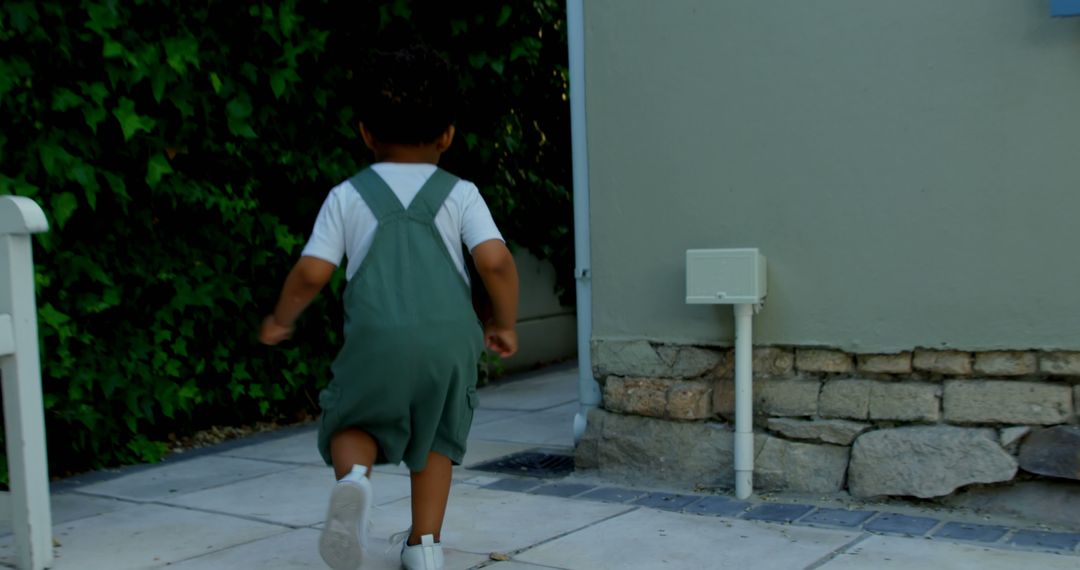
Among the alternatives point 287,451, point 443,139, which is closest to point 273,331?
point 443,139

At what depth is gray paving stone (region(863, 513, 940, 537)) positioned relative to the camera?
352 cm

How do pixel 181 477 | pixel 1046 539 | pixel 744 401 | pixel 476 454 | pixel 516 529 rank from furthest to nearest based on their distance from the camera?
pixel 476 454 < pixel 181 477 < pixel 744 401 < pixel 516 529 < pixel 1046 539

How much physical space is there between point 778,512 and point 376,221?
1.74 meters

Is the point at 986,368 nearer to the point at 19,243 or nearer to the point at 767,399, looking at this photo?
the point at 767,399

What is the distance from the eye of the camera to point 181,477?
15.2ft

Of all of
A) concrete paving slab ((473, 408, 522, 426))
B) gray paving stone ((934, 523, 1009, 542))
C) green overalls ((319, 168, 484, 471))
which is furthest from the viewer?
concrete paving slab ((473, 408, 522, 426))

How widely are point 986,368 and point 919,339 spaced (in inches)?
8.6

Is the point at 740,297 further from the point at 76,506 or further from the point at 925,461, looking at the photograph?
the point at 76,506

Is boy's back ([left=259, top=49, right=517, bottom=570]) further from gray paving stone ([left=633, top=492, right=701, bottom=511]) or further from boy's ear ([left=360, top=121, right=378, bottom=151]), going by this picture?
gray paving stone ([left=633, top=492, right=701, bottom=511])

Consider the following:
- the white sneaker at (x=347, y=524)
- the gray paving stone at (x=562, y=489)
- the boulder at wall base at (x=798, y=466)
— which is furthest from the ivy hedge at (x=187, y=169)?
the boulder at wall base at (x=798, y=466)

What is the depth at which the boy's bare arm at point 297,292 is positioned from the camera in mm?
2863

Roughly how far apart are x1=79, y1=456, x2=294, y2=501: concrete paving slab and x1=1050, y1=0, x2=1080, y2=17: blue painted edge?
325 centimetres

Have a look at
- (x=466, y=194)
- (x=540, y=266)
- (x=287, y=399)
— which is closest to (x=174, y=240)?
(x=287, y=399)

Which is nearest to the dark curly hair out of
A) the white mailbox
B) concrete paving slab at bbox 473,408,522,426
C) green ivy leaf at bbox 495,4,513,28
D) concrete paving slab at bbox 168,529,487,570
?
concrete paving slab at bbox 168,529,487,570
